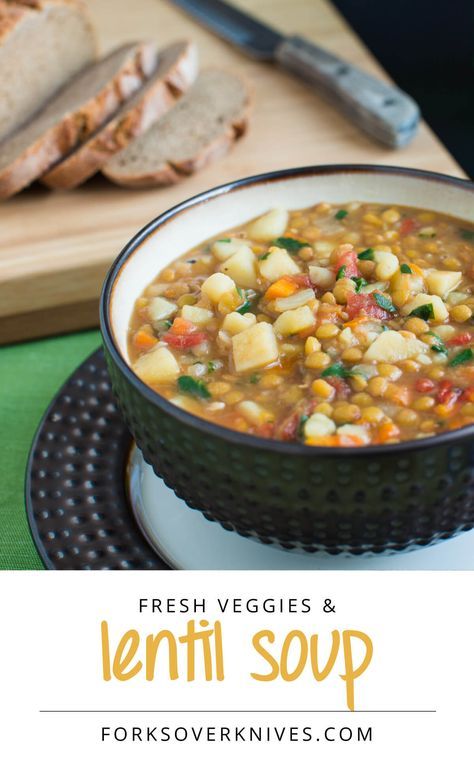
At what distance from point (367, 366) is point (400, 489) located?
14.9 inches

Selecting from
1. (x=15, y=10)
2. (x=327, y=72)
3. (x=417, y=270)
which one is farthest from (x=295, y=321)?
(x=15, y=10)

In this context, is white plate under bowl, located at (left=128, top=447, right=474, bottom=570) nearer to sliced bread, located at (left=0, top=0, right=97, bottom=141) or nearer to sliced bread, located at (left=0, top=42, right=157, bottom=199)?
sliced bread, located at (left=0, top=42, right=157, bottom=199)

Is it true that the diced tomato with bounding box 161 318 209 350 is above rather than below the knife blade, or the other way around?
above

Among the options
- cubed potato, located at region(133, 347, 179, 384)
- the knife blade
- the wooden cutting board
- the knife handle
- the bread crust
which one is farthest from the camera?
the knife blade

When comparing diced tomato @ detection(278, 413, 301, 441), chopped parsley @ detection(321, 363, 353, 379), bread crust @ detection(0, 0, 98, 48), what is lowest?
bread crust @ detection(0, 0, 98, 48)

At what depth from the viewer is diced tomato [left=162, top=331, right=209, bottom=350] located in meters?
2.35

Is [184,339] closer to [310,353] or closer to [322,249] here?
[310,353]

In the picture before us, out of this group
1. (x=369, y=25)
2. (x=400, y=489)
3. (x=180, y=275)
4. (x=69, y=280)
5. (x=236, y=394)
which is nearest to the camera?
(x=400, y=489)

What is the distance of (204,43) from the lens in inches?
203

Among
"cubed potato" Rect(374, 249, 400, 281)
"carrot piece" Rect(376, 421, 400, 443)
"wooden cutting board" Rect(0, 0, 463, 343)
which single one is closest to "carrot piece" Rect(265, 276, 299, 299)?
"cubed potato" Rect(374, 249, 400, 281)

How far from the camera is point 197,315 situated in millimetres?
2424

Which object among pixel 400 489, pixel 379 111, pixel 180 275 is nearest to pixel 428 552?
pixel 400 489

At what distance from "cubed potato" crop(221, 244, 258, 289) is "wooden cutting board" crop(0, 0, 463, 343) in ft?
3.89

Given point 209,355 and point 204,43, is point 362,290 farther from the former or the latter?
point 204,43
